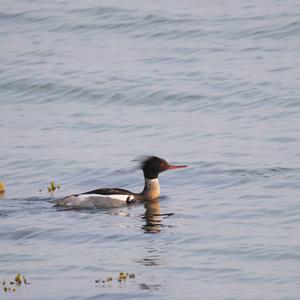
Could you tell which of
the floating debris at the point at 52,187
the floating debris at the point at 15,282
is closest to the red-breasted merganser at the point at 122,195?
the floating debris at the point at 52,187

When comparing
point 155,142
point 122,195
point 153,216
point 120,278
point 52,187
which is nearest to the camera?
point 120,278

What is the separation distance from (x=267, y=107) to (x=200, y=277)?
36.6ft

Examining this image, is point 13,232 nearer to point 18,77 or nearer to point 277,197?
point 277,197

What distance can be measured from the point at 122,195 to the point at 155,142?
12.5 feet

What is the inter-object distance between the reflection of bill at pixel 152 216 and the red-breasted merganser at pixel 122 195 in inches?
11.2

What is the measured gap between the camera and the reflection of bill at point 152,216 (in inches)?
654

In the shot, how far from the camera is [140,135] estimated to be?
902 inches

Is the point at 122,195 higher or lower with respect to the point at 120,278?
higher

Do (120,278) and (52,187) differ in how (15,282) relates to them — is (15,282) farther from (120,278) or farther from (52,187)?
(52,187)

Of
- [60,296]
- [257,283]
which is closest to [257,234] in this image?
[257,283]

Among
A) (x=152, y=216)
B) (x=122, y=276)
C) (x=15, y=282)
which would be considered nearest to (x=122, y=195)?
(x=152, y=216)

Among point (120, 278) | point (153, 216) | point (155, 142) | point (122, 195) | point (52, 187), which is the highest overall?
point (155, 142)

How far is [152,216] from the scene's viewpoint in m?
18.0

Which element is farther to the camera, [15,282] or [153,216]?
[153,216]
